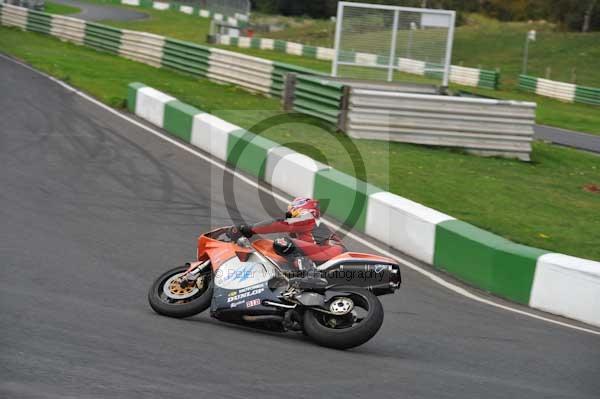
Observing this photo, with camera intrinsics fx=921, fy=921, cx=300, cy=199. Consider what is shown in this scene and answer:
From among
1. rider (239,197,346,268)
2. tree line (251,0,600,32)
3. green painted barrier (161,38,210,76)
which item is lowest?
rider (239,197,346,268)

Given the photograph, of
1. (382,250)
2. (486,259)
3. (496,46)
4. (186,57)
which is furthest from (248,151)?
(496,46)

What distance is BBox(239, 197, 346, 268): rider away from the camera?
23.4 ft

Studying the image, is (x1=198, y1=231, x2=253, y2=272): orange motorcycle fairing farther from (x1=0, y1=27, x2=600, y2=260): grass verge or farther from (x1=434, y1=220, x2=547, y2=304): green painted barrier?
(x1=0, y1=27, x2=600, y2=260): grass verge

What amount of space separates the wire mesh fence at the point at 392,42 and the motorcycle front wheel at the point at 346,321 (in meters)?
14.1

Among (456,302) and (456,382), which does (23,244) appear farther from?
(456,382)

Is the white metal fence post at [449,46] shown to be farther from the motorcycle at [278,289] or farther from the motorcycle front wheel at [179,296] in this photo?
the motorcycle front wheel at [179,296]

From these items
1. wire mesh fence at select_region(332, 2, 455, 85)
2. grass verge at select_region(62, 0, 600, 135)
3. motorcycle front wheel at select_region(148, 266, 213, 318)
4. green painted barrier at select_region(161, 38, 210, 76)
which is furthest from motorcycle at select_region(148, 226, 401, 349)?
grass verge at select_region(62, 0, 600, 135)

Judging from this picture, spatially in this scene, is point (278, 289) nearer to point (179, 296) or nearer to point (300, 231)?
point (300, 231)

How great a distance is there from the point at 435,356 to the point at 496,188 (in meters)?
7.54

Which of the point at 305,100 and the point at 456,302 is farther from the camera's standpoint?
the point at 305,100

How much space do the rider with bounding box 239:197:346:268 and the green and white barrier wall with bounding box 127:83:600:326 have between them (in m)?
2.77

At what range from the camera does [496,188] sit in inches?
555

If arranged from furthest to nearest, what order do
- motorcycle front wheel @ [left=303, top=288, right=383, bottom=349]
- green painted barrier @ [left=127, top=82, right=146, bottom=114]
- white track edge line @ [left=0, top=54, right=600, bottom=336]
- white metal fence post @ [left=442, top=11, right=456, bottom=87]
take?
white metal fence post @ [left=442, top=11, right=456, bottom=87] → green painted barrier @ [left=127, top=82, right=146, bottom=114] → white track edge line @ [left=0, top=54, right=600, bottom=336] → motorcycle front wheel @ [left=303, top=288, right=383, bottom=349]

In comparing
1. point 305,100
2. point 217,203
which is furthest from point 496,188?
point 305,100
